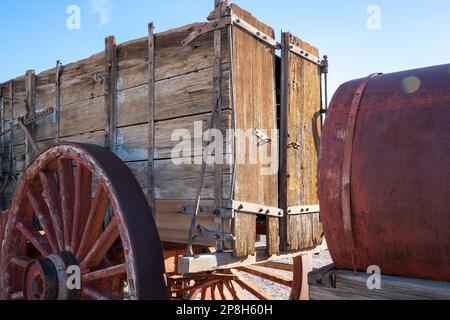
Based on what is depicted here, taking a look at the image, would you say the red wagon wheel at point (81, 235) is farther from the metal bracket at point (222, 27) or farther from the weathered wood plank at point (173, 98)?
the metal bracket at point (222, 27)

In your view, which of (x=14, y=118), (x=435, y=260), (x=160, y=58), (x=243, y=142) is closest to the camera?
(x=435, y=260)

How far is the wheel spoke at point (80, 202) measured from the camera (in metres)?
3.05

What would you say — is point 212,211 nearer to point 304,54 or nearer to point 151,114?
point 151,114

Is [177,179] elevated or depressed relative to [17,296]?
elevated

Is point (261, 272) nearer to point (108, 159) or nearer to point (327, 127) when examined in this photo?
point (108, 159)

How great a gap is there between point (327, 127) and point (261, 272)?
9.96 ft

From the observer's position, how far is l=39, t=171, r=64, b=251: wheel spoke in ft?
10.6

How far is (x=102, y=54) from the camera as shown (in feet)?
11.5

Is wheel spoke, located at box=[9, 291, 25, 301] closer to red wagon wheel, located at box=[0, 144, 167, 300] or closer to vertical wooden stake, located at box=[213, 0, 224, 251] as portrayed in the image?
red wagon wheel, located at box=[0, 144, 167, 300]

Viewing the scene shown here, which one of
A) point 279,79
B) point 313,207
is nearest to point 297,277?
point 313,207

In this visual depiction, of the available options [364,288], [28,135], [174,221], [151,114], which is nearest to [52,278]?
[174,221]

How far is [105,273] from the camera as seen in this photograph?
2723 mm

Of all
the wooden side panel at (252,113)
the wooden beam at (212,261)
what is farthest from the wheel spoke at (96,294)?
the wooden side panel at (252,113)

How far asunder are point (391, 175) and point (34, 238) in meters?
2.88
